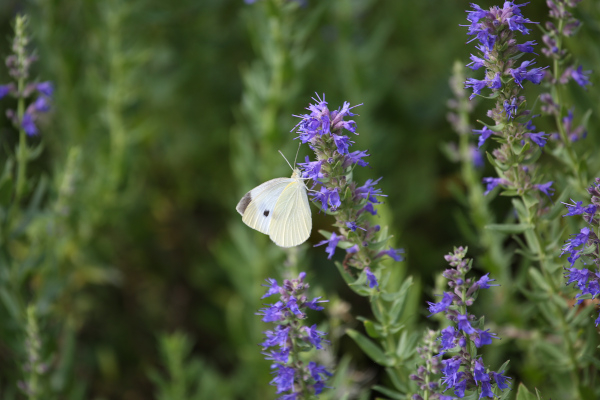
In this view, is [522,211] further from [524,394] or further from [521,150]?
[524,394]

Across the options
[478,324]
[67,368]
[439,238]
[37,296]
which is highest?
[439,238]

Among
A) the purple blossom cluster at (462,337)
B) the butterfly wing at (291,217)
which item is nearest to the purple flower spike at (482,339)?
the purple blossom cluster at (462,337)

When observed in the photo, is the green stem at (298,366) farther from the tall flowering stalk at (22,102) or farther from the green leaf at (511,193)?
the tall flowering stalk at (22,102)

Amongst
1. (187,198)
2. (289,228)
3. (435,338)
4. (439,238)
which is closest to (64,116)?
(187,198)

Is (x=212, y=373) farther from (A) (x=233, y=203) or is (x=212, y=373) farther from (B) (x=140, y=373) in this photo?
(A) (x=233, y=203)

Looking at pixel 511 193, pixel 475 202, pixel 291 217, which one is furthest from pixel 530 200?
pixel 475 202

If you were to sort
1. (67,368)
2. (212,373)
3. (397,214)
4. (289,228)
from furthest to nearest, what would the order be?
(397,214)
(212,373)
(67,368)
(289,228)

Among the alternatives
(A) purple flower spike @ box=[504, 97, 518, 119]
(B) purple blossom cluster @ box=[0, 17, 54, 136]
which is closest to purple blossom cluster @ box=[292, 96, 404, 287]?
(A) purple flower spike @ box=[504, 97, 518, 119]
